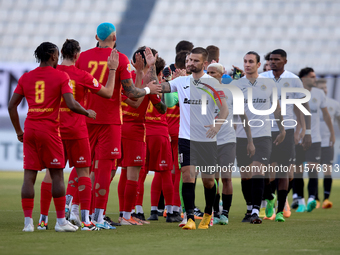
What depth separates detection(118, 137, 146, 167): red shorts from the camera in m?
6.57

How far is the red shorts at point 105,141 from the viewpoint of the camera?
5902 mm

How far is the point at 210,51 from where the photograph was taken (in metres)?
8.07

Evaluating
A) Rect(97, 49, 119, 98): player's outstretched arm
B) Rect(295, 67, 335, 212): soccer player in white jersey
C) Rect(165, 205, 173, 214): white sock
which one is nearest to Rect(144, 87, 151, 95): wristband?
Rect(97, 49, 119, 98): player's outstretched arm

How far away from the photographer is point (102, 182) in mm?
5887

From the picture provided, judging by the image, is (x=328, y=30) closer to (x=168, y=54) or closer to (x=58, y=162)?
(x=168, y=54)

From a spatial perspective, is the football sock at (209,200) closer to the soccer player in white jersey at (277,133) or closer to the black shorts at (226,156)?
the black shorts at (226,156)

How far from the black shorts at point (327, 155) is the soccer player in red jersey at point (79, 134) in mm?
6747

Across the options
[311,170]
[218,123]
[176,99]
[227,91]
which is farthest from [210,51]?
[311,170]

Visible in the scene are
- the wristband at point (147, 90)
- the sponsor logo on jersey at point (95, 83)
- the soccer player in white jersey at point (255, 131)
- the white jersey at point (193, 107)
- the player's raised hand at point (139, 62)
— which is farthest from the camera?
the soccer player in white jersey at point (255, 131)

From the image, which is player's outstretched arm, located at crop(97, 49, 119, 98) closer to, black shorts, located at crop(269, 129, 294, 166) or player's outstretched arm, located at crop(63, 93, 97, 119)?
player's outstretched arm, located at crop(63, 93, 97, 119)

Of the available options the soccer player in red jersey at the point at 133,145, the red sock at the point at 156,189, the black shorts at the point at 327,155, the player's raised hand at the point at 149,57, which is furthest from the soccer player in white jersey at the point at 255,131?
the black shorts at the point at 327,155

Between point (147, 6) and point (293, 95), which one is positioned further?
point (147, 6)

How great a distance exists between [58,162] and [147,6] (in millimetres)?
25057

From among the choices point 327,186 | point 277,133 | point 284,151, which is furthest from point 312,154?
point 284,151
